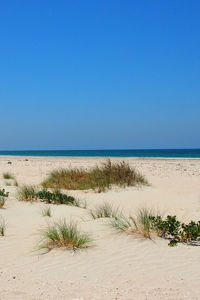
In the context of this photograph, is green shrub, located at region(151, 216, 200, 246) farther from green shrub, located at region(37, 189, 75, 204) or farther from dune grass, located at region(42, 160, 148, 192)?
dune grass, located at region(42, 160, 148, 192)

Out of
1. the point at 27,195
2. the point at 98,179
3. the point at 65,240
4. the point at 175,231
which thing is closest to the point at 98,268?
the point at 65,240

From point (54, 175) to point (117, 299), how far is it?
9.63 meters

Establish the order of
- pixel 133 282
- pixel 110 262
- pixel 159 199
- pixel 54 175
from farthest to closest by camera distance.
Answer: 1. pixel 54 175
2. pixel 159 199
3. pixel 110 262
4. pixel 133 282

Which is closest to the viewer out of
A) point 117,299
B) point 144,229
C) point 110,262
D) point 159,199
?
point 117,299

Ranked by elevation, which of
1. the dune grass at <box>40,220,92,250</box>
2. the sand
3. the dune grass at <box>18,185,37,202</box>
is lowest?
the sand

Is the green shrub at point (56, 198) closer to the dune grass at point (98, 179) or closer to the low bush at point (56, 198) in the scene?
the low bush at point (56, 198)

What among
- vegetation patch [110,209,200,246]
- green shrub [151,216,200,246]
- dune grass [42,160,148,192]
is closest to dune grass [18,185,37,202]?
dune grass [42,160,148,192]

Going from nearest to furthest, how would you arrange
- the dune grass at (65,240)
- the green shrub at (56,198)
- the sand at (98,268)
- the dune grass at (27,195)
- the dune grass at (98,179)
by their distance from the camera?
the sand at (98,268) → the dune grass at (65,240) → the green shrub at (56,198) → the dune grass at (27,195) → the dune grass at (98,179)

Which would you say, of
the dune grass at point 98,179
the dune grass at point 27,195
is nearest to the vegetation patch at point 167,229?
the dune grass at point 27,195

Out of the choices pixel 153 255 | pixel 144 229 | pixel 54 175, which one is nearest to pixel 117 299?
pixel 153 255

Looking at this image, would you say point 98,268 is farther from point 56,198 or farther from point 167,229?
point 56,198

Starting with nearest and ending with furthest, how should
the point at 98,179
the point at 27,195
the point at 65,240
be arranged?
the point at 65,240 < the point at 27,195 < the point at 98,179

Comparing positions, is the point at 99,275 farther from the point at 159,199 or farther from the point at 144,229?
the point at 159,199

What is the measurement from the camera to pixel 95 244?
5.07 metres
